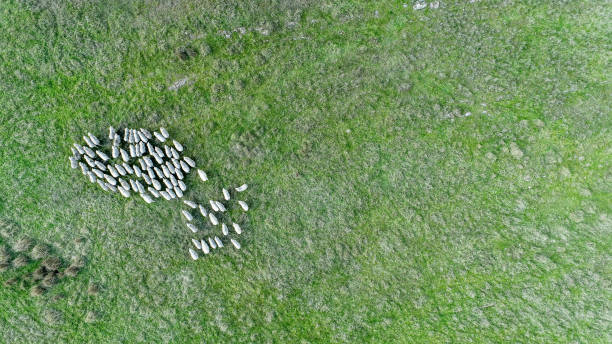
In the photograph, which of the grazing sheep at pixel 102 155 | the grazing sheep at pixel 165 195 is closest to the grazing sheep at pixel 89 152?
the grazing sheep at pixel 102 155

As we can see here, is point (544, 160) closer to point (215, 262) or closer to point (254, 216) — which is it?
point (254, 216)

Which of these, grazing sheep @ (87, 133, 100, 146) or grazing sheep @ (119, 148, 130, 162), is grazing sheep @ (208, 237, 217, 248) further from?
grazing sheep @ (87, 133, 100, 146)

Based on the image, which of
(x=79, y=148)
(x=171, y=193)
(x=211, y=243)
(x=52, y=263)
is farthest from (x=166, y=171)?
(x=52, y=263)

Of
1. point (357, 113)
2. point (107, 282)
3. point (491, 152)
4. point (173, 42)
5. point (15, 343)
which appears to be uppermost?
point (173, 42)

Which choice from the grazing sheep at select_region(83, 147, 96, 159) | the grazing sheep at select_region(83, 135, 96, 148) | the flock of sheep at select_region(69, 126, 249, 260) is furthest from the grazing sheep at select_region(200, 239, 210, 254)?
the grazing sheep at select_region(83, 135, 96, 148)

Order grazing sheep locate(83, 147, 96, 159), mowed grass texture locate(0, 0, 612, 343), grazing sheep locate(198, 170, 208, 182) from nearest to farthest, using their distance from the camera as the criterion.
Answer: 1. mowed grass texture locate(0, 0, 612, 343)
2. grazing sheep locate(198, 170, 208, 182)
3. grazing sheep locate(83, 147, 96, 159)

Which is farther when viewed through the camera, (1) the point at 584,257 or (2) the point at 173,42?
(2) the point at 173,42

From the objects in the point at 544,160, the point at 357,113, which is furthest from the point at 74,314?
the point at 544,160
